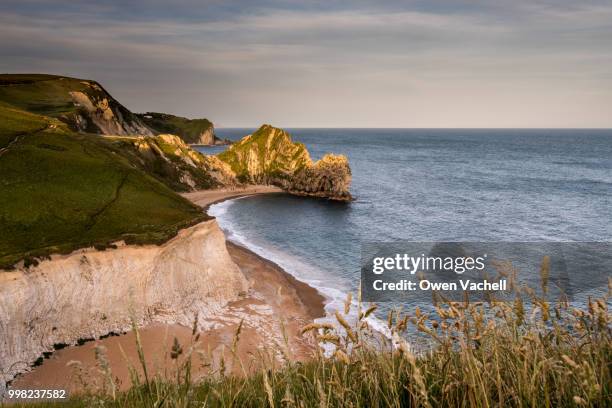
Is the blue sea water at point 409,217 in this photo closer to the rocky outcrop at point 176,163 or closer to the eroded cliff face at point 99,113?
the rocky outcrop at point 176,163

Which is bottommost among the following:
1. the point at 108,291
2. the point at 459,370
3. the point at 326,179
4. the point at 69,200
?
the point at 108,291

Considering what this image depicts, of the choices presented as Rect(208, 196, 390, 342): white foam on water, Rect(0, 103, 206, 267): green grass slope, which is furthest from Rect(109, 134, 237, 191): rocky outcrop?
Rect(0, 103, 206, 267): green grass slope

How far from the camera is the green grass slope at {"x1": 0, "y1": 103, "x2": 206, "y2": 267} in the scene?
32438 millimetres

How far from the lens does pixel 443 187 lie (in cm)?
12231

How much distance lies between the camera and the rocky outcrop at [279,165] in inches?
4508

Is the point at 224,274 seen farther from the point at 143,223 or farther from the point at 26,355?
the point at 26,355

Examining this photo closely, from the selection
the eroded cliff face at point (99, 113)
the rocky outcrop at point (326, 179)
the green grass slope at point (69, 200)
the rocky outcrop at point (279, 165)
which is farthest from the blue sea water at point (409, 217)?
the eroded cliff face at point (99, 113)

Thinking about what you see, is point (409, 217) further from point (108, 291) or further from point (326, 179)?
A: point (108, 291)

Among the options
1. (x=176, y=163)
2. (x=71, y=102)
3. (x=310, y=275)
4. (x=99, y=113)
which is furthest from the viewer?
(x=99, y=113)

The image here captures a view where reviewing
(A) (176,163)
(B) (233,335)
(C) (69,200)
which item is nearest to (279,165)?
(A) (176,163)

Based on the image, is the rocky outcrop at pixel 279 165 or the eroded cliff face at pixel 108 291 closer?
the eroded cliff face at pixel 108 291
